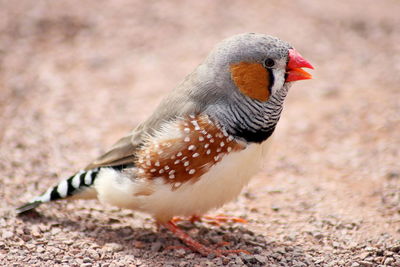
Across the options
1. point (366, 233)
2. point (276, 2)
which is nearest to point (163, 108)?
point (366, 233)

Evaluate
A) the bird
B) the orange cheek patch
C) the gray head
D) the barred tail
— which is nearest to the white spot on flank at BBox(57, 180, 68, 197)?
the barred tail

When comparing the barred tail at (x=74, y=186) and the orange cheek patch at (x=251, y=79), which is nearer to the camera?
the orange cheek patch at (x=251, y=79)

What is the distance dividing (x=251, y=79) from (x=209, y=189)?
93 cm

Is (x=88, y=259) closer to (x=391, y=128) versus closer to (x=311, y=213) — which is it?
(x=311, y=213)

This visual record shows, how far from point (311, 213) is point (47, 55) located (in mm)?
5236

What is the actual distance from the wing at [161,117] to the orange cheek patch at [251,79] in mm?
273

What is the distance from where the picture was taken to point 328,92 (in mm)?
7375

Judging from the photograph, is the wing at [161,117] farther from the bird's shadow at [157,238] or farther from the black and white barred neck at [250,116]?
the bird's shadow at [157,238]

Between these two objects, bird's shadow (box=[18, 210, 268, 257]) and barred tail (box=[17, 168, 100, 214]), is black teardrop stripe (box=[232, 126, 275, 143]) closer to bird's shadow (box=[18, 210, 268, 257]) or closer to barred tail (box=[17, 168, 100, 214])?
bird's shadow (box=[18, 210, 268, 257])

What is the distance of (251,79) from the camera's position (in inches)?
158

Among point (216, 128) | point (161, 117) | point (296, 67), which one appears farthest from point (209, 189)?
point (296, 67)

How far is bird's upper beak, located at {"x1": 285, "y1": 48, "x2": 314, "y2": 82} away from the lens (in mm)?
4023

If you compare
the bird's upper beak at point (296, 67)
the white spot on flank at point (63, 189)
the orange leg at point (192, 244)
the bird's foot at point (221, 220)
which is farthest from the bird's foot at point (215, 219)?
the bird's upper beak at point (296, 67)

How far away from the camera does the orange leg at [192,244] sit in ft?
14.1
